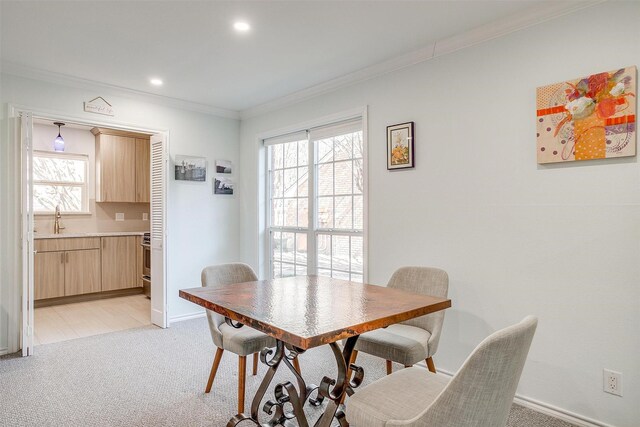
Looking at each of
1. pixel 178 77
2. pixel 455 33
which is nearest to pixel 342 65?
pixel 455 33

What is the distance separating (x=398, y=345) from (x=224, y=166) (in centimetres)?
333

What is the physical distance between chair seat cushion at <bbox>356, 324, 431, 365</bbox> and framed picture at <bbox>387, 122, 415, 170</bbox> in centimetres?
135

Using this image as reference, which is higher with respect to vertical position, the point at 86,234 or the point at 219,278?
the point at 86,234

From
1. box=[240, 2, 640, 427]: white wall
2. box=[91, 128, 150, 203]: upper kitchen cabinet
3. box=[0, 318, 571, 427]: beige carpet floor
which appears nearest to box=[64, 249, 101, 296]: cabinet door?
box=[91, 128, 150, 203]: upper kitchen cabinet

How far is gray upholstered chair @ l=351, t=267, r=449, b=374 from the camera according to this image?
87.0 inches

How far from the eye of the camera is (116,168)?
566 cm

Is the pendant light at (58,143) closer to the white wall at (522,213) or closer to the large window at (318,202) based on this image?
the large window at (318,202)

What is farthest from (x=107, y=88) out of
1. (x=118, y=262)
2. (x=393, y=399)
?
(x=393, y=399)

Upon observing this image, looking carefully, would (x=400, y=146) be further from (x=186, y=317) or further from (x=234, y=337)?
(x=186, y=317)

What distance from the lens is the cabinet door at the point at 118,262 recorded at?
5.43 metres

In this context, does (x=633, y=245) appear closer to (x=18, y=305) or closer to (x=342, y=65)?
(x=342, y=65)

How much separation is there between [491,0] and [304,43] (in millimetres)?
1299

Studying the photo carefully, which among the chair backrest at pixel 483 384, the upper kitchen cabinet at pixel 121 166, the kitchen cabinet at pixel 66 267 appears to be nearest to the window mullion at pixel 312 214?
the chair backrest at pixel 483 384

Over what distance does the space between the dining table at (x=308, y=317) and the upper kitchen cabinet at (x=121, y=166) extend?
427 centimetres
